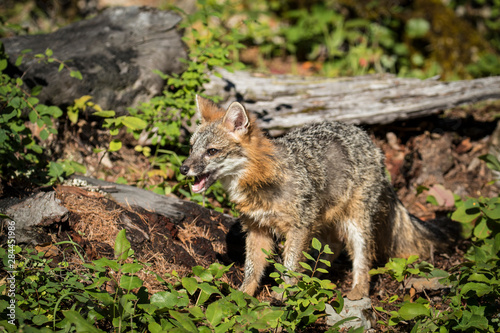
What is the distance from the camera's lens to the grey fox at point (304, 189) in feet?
13.7

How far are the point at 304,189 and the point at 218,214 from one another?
1255mm

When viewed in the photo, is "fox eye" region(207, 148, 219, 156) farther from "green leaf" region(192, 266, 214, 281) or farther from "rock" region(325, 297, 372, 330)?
"rock" region(325, 297, 372, 330)

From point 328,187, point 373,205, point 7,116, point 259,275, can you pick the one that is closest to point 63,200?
point 7,116

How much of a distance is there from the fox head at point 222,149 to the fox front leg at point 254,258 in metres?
0.75

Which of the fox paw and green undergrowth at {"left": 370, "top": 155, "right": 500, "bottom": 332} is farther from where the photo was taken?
the fox paw

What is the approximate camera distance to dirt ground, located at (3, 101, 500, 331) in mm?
4141

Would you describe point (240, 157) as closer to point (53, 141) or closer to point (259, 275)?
point (259, 275)

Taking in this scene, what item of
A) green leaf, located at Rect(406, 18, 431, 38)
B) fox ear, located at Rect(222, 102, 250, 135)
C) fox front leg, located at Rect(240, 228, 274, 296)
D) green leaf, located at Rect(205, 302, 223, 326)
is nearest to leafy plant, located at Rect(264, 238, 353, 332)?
green leaf, located at Rect(205, 302, 223, 326)

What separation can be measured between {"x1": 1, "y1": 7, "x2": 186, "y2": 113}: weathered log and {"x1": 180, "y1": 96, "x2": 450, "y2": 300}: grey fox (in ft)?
6.37

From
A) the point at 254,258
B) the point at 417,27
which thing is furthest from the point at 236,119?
the point at 417,27

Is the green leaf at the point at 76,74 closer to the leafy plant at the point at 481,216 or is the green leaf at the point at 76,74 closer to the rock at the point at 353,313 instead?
the rock at the point at 353,313

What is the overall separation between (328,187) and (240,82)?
271 centimetres

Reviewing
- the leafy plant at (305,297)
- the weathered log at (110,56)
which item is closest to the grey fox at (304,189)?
the leafy plant at (305,297)

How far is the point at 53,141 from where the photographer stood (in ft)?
18.9
